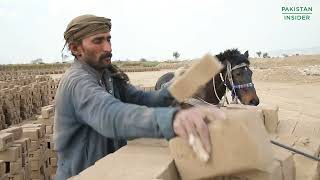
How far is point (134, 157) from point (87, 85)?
0.39 m

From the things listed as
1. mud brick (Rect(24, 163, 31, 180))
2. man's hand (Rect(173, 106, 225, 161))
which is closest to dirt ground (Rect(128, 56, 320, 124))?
mud brick (Rect(24, 163, 31, 180))

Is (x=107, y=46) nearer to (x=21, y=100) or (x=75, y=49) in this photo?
(x=75, y=49)

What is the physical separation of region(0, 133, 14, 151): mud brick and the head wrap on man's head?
3.18m

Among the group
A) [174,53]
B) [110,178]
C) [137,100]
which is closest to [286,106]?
[137,100]

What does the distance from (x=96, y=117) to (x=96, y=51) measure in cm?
58

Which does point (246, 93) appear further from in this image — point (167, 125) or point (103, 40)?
point (167, 125)

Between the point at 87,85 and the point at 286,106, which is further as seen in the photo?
the point at 286,106

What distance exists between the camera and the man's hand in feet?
4.78

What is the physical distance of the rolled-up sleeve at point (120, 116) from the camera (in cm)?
160

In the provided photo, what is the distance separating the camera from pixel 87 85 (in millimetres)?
2059

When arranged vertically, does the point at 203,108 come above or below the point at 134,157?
above

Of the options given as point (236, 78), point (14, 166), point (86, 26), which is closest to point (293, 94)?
point (236, 78)

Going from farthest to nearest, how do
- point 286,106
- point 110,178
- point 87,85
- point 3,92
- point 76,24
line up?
point 286,106, point 3,92, point 76,24, point 87,85, point 110,178

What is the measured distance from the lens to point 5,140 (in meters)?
5.20
